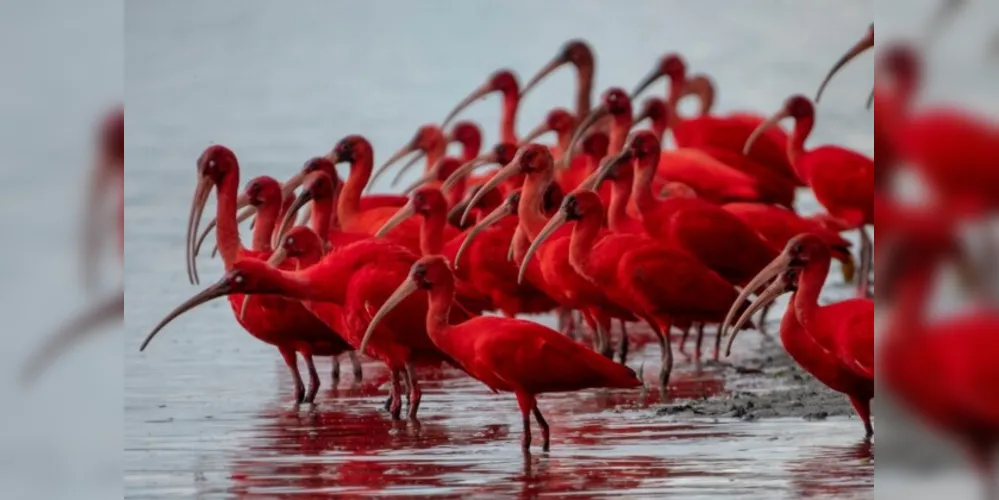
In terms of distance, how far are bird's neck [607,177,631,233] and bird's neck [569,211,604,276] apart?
550 millimetres

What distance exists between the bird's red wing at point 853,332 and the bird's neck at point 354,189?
116 inches

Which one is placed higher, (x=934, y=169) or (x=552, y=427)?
(x=934, y=169)

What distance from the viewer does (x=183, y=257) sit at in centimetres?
1073

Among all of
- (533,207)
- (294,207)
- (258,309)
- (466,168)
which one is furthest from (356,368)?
(466,168)

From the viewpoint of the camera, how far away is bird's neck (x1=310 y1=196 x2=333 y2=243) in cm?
752

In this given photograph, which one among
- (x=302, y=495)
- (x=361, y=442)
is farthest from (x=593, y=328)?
(x=302, y=495)

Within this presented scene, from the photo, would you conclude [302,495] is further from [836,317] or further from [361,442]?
[836,317]

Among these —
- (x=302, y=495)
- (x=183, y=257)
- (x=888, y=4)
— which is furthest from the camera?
(x=183, y=257)

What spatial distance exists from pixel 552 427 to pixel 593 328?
1419 millimetres

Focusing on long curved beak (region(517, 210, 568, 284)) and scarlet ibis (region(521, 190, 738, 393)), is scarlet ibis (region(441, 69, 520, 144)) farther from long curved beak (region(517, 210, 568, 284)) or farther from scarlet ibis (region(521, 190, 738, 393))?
long curved beak (region(517, 210, 568, 284))

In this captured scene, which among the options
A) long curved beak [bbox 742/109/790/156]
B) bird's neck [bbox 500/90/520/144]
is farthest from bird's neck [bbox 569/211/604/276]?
bird's neck [bbox 500/90/520/144]

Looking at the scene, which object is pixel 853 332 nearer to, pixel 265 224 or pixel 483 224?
pixel 483 224

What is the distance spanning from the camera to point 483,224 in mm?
7461

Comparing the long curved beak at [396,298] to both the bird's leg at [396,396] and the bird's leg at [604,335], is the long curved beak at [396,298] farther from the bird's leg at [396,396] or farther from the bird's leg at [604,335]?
the bird's leg at [604,335]
